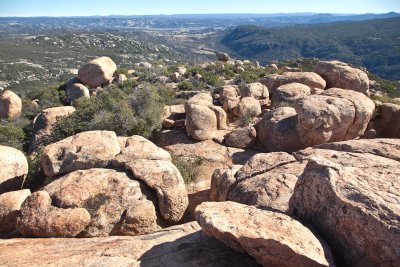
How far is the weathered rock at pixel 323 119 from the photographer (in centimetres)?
1639

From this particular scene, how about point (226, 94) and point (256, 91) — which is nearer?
point (226, 94)

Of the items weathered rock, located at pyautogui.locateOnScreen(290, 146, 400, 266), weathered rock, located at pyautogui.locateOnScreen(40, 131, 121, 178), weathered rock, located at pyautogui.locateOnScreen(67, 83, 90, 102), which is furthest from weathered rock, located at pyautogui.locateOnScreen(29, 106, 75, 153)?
weathered rock, located at pyautogui.locateOnScreen(290, 146, 400, 266)

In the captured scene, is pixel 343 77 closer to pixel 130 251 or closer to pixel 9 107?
pixel 130 251

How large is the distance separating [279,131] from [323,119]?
2179 millimetres

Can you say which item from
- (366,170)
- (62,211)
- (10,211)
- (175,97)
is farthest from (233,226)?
(175,97)

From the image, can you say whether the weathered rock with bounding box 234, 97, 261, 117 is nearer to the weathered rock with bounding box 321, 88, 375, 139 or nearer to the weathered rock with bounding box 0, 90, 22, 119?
the weathered rock with bounding box 321, 88, 375, 139

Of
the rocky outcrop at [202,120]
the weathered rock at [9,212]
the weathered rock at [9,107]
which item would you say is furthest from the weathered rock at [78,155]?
the weathered rock at [9,107]

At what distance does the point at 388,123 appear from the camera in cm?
1886

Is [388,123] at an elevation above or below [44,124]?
above

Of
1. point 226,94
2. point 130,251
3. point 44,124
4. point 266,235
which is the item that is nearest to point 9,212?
point 130,251

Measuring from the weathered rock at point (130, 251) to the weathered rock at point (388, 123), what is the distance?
44.2 feet

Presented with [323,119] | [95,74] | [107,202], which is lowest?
[95,74]

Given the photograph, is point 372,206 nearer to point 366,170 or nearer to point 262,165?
point 366,170

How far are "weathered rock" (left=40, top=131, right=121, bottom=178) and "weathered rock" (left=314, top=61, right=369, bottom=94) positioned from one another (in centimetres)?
1790
